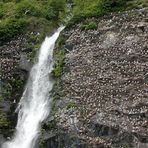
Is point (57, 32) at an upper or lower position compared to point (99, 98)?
upper

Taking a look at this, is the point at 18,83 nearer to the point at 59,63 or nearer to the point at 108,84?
the point at 59,63

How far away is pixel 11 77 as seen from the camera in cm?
3991

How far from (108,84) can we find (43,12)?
18504 millimetres

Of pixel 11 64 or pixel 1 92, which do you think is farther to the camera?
pixel 11 64

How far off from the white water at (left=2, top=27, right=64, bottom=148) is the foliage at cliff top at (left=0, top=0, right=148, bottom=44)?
16.8 ft

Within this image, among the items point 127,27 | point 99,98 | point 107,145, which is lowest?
point 107,145

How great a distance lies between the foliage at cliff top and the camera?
1794 inches

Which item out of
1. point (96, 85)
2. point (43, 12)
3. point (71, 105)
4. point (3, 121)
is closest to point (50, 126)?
point (71, 105)

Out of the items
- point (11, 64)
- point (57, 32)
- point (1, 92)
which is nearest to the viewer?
point (1, 92)

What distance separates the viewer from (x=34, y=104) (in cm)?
3759

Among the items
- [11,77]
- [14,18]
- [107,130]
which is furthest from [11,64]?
[107,130]

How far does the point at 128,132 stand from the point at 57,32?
19.1 metres

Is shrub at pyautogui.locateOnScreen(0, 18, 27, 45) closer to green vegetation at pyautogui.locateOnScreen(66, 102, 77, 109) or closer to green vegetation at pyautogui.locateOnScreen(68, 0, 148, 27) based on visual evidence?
green vegetation at pyautogui.locateOnScreen(68, 0, 148, 27)

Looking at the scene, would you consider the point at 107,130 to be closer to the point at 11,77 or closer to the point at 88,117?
the point at 88,117
